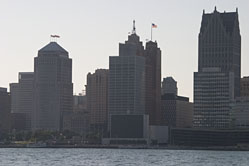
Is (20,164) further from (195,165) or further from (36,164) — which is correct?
(195,165)

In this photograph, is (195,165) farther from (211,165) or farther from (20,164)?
(20,164)

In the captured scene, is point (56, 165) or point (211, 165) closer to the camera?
point (56, 165)

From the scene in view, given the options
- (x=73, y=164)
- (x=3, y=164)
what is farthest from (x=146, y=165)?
(x=3, y=164)

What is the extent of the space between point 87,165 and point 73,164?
5.25m

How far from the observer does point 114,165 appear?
19000 cm

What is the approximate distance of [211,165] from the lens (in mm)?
199250

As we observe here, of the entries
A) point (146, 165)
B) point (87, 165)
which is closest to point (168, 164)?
point (146, 165)

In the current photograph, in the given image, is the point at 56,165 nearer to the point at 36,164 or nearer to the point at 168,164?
the point at 36,164

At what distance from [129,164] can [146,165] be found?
3.80m

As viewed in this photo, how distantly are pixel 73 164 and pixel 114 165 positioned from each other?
9.30 metres

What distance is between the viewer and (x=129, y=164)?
7682 inches

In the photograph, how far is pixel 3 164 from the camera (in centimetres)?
19075

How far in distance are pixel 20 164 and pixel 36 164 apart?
3510 millimetres

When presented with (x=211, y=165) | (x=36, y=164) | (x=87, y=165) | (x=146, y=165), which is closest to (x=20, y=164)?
(x=36, y=164)
